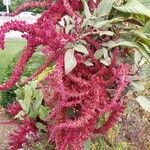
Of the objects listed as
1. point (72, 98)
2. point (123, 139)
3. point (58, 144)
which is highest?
point (72, 98)

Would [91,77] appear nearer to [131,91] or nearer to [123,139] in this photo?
[131,91]

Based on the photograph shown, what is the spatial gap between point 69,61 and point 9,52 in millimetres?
12368

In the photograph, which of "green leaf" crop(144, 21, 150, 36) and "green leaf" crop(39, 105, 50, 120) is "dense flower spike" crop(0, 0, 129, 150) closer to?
"green leaf" crop(144, 21, 150, 36)

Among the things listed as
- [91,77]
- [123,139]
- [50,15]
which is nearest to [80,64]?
[91,77]

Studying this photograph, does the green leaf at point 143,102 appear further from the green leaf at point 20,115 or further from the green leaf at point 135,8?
the green leaf at point 20,115

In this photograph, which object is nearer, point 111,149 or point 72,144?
point 72,144

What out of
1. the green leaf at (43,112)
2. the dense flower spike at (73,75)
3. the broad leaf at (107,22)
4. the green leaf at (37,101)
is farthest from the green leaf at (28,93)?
the broad leaf at (107,22)

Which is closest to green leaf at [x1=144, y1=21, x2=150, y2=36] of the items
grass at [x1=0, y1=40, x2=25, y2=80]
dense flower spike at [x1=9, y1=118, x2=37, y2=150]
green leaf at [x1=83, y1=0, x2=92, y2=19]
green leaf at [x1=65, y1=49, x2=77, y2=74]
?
green leaf at [x1=83, y1=0, x2=92, y2=19]

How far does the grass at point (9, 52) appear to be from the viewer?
11.3 meters

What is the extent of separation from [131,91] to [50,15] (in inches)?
12.8

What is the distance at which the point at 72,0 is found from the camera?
1479 millimetres

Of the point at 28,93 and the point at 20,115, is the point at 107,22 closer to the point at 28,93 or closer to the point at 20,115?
the point at 20,115

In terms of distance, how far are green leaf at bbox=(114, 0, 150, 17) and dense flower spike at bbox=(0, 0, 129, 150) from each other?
0.31ft

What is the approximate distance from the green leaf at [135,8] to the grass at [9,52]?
865cm
